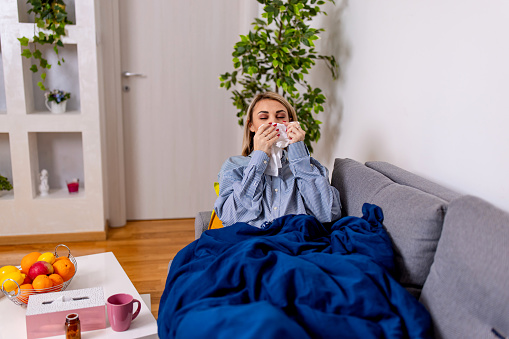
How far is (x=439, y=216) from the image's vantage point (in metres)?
1.24

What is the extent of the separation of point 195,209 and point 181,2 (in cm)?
161

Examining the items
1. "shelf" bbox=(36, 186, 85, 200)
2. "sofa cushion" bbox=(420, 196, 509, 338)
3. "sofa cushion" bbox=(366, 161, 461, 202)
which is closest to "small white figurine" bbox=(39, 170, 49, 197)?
"shelf" bbox=(36, 186, 85, 200)

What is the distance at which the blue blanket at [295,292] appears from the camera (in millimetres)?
1019

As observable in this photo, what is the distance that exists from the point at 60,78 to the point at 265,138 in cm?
204

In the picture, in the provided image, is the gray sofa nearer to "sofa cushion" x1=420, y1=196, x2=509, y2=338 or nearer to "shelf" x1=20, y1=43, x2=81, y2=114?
"sofa cushion" x1=420, y1=196, x2=509, y2=338

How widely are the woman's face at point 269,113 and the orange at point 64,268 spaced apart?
36.8 inches

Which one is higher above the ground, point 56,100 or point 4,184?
point 56,100

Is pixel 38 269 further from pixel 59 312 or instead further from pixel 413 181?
pixel 413 181

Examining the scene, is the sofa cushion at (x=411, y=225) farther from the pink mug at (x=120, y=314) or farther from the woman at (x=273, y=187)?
the pink mug at (x=120, y=314)

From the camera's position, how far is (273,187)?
6.21 ft

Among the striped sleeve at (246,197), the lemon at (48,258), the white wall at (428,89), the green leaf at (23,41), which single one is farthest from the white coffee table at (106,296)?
the green leaf at (23,41)

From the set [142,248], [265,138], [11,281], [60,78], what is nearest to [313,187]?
[265,138]

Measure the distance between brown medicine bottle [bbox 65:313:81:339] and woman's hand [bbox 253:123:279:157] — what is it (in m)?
0.92

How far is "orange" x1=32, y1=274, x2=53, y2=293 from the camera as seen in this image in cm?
146
